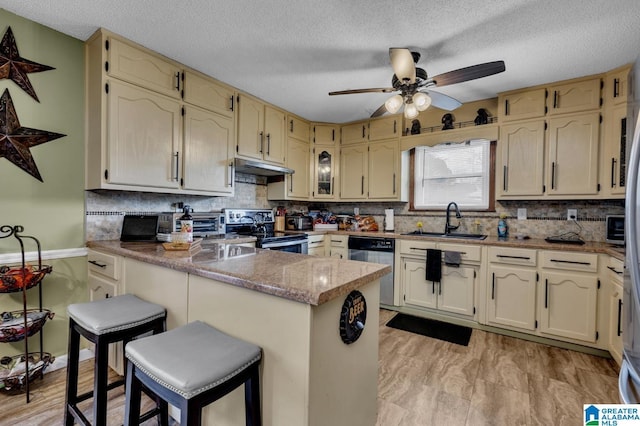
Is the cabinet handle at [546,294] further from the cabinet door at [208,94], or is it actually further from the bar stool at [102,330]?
the cabinet door at [208,94]

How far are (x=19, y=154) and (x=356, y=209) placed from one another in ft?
11.2

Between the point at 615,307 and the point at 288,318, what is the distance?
8.41ft

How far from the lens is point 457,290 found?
2873 mm

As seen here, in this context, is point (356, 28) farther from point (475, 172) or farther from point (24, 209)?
point (24, 209)

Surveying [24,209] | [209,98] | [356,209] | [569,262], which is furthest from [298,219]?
[569,262]

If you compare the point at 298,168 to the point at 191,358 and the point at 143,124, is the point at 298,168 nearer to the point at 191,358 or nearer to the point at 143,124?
the point at 143,124

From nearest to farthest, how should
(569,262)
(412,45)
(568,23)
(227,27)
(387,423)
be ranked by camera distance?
(387,423) < (568,23) < (227,27) < (412,45) < (569,262)

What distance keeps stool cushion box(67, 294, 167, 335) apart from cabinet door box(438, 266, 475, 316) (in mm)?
2562

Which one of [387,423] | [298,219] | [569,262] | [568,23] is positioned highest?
[568,23]

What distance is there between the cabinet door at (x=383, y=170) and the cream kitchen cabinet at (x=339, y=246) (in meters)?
0.70

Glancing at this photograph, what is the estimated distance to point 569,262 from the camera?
7.71ft

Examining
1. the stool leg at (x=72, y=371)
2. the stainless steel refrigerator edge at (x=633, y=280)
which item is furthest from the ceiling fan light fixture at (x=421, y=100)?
the stool leg at (x=72, y=371)

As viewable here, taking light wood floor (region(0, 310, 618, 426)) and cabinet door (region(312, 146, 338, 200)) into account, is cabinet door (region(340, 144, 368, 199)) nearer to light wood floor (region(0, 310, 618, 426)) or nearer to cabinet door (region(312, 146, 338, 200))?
cabinet door (region(312, 146, 338, 200))

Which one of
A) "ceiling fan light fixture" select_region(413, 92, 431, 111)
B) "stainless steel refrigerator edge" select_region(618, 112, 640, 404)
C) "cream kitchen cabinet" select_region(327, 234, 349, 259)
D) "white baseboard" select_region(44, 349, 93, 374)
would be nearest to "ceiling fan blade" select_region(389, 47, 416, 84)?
"ceiling fan light fixture" select_region(413, 92, 431, 111)
